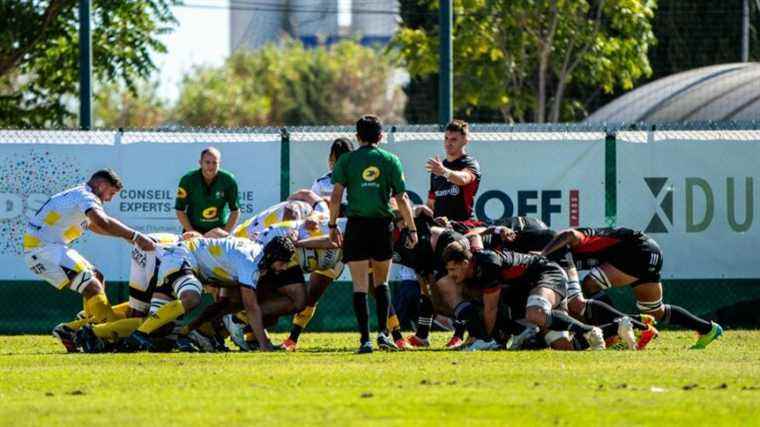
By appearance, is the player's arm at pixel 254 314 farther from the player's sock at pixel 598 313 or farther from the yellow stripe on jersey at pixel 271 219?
the player's sock at pixel 598 313

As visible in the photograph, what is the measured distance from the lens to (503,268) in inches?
562

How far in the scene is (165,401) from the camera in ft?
34.6

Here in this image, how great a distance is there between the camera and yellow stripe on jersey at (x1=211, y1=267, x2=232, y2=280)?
14898 mm

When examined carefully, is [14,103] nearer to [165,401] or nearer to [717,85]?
[717,85]

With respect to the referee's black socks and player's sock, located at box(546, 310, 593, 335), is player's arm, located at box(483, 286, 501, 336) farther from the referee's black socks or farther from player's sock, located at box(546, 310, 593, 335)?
the referee's black socks

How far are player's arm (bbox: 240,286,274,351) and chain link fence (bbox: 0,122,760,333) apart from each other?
392 centimetres

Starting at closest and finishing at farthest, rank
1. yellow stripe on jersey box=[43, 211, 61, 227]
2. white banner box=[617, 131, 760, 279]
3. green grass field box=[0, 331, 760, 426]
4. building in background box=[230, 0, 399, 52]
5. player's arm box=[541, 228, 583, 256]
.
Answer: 1. green grass field box=[0, 331, 760, 426]
2. player's arm box=[541, 228, 583, 256]
3. yellow stripe on jersey box=[43, 211, 61, 227]
4. white banner box=[617, 131, 760, 279]
5. building in background box=[230, 0, 399, 52]

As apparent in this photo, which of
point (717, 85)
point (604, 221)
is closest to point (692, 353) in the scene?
point (604, 221)

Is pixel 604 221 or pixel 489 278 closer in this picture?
pixel 489 278

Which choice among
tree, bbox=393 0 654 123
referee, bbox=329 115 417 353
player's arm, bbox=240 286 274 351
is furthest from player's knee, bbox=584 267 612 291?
tree, bbox=393 0 654 123

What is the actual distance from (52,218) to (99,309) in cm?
91

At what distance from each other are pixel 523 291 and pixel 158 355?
3.14 m

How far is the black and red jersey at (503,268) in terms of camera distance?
14.1 meters

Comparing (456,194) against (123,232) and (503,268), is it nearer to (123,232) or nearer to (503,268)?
(503,268)
